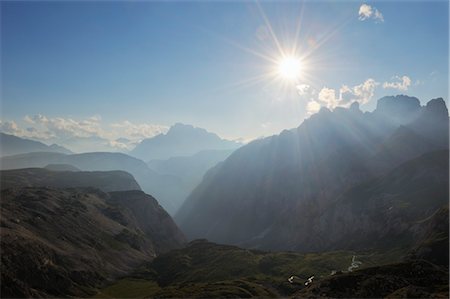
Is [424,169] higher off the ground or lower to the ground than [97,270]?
higher

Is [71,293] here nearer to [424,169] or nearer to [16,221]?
[16,221]

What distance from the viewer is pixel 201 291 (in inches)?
3270

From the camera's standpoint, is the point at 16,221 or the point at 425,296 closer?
the point at 425,296

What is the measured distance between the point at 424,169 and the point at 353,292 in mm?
141872

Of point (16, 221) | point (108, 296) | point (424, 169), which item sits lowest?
point (108, 296)

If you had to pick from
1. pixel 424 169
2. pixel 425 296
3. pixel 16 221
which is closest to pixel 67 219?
pixel 16 221

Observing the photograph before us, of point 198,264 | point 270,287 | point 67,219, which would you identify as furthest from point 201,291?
point 67,219

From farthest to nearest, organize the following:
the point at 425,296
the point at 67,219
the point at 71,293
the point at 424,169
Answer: the point at 424,169 < the point at 67,219 < the point at 71,293 < the point at 425,296

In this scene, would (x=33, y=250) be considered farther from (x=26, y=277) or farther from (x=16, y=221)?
(x=16, y=221)

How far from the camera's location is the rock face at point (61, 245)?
9588 cm

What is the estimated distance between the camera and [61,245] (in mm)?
127125

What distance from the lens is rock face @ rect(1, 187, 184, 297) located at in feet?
315

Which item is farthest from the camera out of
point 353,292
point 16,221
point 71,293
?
point 16,221

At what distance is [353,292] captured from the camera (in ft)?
199
